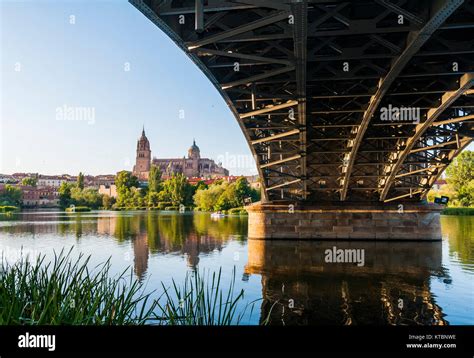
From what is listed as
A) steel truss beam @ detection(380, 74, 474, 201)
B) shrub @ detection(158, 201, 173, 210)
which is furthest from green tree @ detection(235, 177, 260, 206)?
steel truss beam @ detection(380, 74, 474, 201)

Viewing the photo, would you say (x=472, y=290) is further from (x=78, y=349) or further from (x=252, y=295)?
(x=78, y=349)

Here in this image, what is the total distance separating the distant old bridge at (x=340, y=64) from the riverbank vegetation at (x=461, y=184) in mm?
52330

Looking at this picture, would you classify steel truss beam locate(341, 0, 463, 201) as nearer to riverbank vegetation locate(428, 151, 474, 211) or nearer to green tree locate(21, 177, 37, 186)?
riverbank vegetation locate(428, 151, 474, 211)

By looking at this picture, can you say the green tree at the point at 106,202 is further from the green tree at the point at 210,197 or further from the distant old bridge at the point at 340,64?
the distant old bridge at the point at 340,64

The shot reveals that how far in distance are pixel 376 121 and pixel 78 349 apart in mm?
16582

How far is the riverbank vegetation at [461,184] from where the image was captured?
66500 mm

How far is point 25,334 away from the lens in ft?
12.2

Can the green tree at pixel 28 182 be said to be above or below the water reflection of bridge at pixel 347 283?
above

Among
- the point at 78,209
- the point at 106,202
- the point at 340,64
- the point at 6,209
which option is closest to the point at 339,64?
the point at 340,64

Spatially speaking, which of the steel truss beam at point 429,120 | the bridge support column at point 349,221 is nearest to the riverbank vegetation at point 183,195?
the bridge support column at point 349,221

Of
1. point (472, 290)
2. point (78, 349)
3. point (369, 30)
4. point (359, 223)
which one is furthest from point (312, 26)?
point (359, 223)

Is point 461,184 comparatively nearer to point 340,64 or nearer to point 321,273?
point 321,273

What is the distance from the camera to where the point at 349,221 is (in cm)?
2561

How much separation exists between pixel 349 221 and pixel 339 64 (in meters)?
15.0
